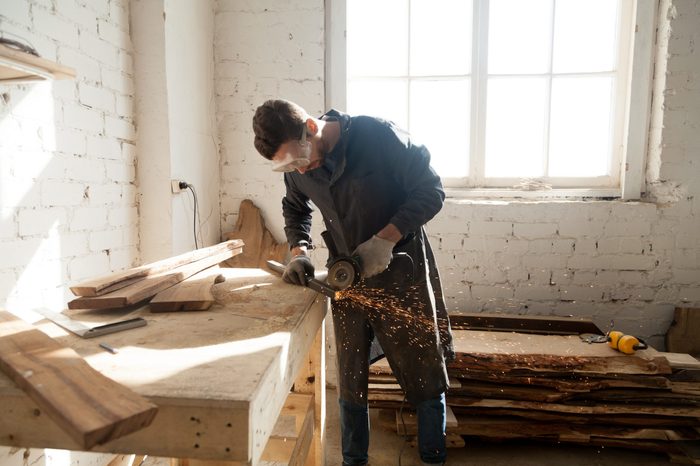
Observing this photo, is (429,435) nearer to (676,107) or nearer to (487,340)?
(487,340)

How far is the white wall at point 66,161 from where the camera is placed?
6.07ft

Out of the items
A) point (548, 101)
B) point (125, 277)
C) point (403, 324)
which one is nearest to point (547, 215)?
point (548, 101)

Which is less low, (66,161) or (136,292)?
(66,161)

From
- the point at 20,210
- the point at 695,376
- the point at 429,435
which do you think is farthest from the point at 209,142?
the point at 695,376

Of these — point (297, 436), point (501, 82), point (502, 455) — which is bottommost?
point (502, 455)

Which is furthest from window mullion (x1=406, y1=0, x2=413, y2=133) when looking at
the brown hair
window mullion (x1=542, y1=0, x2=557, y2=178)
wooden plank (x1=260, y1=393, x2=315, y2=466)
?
wooden plank (x1=260, y1=393, x2=315, y2=466)

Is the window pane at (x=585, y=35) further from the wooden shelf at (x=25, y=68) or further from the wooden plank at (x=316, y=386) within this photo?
the wooden shelf at (x=25, y=68)

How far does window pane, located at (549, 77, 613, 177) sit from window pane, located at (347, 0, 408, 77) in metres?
1.13

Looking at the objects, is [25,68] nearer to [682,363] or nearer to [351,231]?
[351,231]

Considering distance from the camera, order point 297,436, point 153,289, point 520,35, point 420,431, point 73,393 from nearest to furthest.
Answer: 1. point 73,393
2. point 153,289
3. point 297,436
4. point 420,431
5. point 520,35

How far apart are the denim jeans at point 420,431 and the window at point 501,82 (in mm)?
1810

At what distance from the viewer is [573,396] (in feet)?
8.45

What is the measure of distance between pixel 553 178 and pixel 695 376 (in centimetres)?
162

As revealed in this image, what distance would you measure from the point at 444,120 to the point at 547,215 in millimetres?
997
